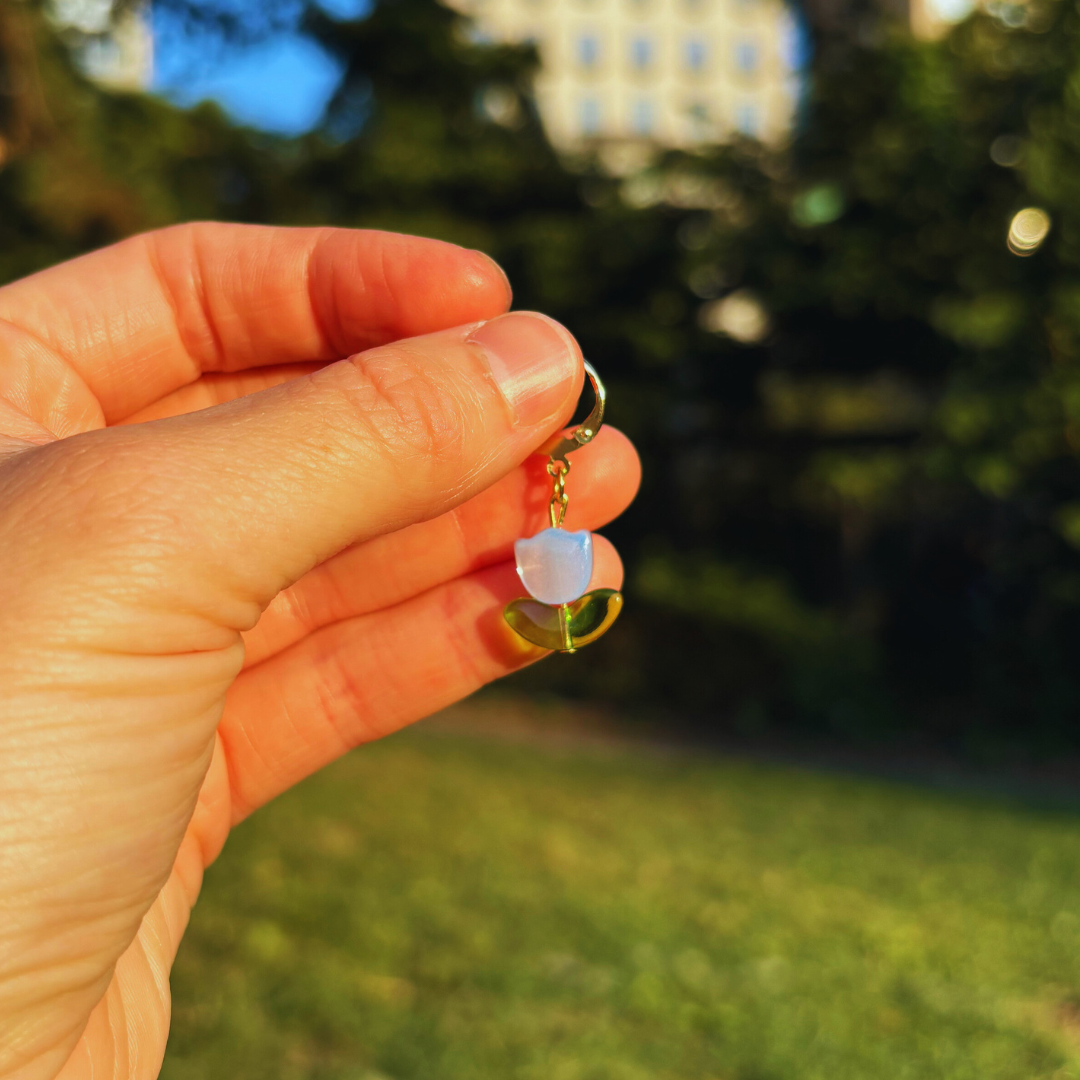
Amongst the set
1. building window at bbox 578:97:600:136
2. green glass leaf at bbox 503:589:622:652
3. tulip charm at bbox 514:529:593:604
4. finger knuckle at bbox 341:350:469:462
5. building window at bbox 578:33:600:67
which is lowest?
building window at bbox 578:97:600:136

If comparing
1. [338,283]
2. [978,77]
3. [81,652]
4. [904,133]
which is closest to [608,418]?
[904,133]

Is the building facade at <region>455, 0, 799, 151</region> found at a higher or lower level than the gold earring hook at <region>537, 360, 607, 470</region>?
lower

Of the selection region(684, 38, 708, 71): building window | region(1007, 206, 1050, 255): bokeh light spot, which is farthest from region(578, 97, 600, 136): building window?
region(1007, 206, 1050, 255): bokeh light spot

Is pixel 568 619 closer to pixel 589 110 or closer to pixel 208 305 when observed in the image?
pixel 208 305

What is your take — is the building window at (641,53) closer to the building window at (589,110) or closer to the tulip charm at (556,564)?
the building window at (589,110)

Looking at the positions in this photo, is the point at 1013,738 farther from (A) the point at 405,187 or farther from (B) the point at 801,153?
(A) the point at 405,187

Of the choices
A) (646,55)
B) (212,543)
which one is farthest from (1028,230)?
(646,55)

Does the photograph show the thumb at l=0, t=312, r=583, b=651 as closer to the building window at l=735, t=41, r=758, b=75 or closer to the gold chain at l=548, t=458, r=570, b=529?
the gold chain at l=548, t=458, r=570, b=529

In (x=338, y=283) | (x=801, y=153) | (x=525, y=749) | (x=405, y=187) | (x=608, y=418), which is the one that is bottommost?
(x=525, y=749)
